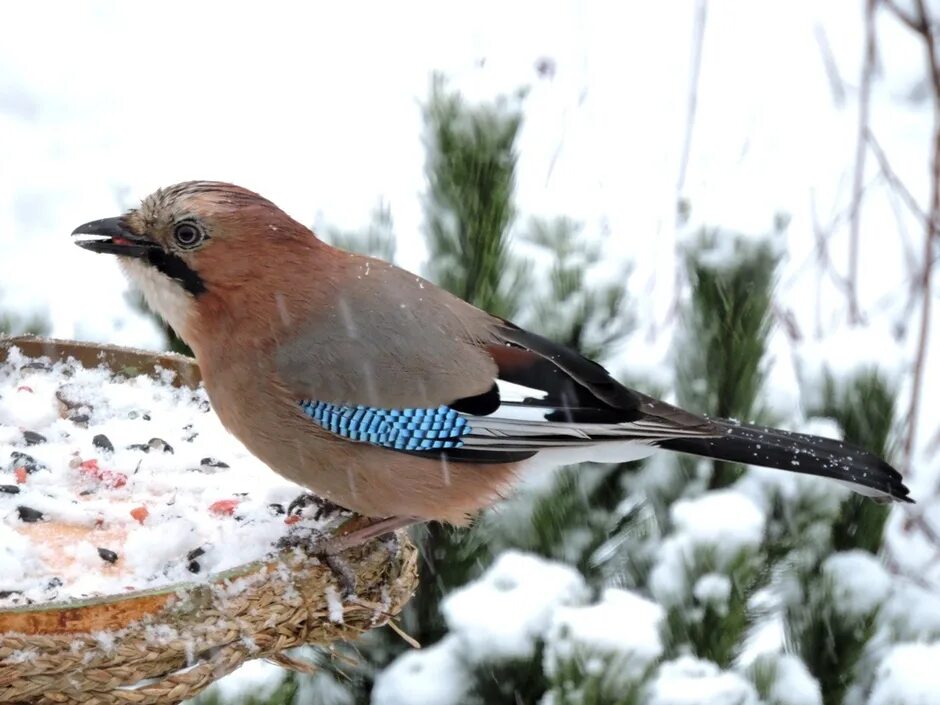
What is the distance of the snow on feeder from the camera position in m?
1.54

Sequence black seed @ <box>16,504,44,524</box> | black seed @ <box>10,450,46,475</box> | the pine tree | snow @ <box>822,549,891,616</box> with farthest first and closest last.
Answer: snow @ <box>822,549,891,616</box>, the pine tree, black seed @ <box>10,450,46,475</box>, black seed @ <box>16,504,44,524</box>

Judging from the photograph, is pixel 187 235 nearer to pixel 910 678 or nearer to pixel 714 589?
pixel 714 589

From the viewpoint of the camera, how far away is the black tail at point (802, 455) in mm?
2365

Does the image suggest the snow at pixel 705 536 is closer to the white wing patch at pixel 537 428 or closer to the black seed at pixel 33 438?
the white wing patch at pixel 537 428

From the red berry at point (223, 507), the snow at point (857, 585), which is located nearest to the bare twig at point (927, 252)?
the snow at point (857, 585)

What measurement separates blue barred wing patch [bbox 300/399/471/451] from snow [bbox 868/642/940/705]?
3.35 ft

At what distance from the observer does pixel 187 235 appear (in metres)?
2.22

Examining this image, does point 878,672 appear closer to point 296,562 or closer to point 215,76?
point 296,562

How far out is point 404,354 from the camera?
2.30 metres

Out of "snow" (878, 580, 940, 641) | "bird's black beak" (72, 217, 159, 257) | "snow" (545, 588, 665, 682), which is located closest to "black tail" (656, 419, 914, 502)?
"snow" (545, 588, 665, 682)

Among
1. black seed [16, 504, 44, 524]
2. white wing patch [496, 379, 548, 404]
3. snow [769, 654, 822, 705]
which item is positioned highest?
white wing patch [496, 379, 548, 404]

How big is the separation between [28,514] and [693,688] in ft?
3.52

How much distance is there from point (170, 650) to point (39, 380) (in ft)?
2.82

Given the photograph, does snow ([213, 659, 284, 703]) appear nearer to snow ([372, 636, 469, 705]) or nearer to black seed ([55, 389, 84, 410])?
snow ([372, 636, 469, 705])
